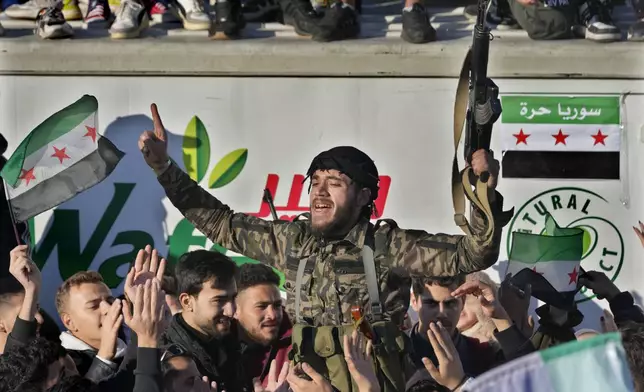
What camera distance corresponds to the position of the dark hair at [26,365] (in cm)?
411

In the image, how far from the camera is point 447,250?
5.39m

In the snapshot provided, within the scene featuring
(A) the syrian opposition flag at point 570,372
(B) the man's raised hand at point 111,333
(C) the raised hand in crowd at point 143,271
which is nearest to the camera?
(A) the syrian opposition flag at point 570,372

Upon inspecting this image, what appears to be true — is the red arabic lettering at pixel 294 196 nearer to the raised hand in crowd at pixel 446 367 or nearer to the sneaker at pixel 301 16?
the sneaker at pixel 301 16

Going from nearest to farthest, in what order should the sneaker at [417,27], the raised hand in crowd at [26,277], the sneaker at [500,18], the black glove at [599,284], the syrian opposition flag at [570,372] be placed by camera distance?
the syrian opposition flag at [570,372] < the raised hand in crowd at [26,277] < the black glove at [599,284] < the sneaker at [417,27] < the sneaker at [500,18]

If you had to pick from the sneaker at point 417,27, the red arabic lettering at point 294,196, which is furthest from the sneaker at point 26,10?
the sneaker at point 417,27

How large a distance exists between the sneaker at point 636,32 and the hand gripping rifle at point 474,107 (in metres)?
0.67

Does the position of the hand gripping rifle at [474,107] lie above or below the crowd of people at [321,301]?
above

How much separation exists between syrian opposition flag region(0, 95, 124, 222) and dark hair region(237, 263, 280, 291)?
28.7 inches

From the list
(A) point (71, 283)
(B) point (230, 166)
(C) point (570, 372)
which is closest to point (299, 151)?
(B) point (230, 166)

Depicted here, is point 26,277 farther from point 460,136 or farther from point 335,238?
point 460,136

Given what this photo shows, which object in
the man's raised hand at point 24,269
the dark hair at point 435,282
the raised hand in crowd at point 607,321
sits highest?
the man's raised hand at point 24,269

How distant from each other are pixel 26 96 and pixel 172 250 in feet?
2.97

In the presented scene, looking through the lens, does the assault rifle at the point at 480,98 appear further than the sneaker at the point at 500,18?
No

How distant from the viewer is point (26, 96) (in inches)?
225
